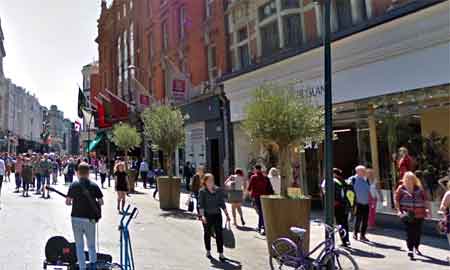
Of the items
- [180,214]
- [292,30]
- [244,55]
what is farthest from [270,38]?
[180,214]

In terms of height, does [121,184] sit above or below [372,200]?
above

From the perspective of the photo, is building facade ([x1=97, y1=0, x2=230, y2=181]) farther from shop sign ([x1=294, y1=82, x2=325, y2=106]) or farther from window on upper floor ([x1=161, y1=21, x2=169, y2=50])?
shop sign ([x1=294, y1=82, x2=325, y2=106])

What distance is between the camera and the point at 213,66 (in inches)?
909

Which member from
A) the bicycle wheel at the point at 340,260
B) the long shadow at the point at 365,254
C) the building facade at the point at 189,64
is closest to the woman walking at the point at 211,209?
the bicycle wheel at the point at 340,260

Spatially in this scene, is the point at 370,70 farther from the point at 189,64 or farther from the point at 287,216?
the point at 189,64

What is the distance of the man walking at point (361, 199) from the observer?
9945 mm

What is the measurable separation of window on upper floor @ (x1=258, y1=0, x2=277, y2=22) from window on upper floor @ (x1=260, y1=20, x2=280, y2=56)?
0.35 meters

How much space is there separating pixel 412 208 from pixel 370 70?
529 centimetres

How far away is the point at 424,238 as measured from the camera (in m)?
10.3

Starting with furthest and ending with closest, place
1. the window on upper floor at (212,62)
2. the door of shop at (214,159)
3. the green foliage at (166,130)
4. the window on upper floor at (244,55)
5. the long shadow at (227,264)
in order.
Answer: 1. the window on upper floor at (212,62)
2. the door of shop at (214,159)
3. the window on upper floor at (244,55)
4. the green foliage at (166,130)
5. the long shadow at (227,264)

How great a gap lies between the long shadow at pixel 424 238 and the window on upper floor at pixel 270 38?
851 centimetres

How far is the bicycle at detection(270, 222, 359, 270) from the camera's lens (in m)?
6.27

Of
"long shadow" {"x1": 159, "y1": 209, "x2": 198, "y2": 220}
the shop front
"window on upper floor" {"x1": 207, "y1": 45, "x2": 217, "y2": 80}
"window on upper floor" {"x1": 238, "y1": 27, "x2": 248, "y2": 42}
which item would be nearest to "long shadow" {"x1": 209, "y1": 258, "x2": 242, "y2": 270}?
"long shadow" {"x1": 159, "y1": 209, "x2": 198, "y2": 220}

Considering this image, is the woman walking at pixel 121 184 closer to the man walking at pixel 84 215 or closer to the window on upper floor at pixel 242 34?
the window on upper floor at pixel 242 34
